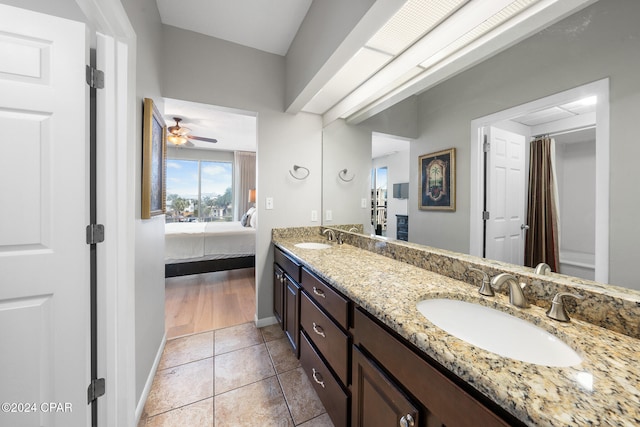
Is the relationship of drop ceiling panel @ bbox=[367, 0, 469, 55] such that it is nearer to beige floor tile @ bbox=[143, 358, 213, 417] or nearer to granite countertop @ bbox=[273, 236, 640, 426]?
granite countertop @ bbox=[273, 236, 640, 426]

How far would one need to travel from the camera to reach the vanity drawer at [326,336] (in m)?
1.04

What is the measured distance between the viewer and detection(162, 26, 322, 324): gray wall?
1.94 metres

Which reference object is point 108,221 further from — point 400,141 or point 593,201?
point 593,201

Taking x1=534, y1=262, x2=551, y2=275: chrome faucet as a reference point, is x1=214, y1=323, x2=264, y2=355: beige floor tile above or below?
below

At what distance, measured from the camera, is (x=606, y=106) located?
0.69m

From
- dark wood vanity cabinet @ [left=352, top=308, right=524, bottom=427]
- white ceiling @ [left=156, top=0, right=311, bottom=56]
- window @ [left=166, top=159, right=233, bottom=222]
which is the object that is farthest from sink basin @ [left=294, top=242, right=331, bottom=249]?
window @ [left=166, top=159, right=233, bottom=222]

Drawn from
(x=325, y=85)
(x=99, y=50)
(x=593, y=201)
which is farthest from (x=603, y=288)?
(x=99, y=50)

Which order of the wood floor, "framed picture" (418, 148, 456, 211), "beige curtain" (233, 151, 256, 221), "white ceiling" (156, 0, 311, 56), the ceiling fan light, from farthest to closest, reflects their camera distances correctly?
"beige curtain" (233, 151, 256, 221)
the ceiling fan light
the wood floor
"white ceiling" (156, 0, 311, 56)
"framed picture" (418, 148, 456, 211)

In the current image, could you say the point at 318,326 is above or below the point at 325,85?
below

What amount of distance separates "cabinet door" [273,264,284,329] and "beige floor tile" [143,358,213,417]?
2.00ft

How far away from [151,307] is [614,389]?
2075 millimetres

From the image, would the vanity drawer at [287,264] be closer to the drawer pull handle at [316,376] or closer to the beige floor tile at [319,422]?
the drawer pull handle at [316,376]

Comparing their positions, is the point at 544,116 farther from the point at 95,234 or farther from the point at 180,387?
the point at 180,387

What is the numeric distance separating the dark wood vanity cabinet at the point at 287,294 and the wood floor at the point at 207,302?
0.57 meters
